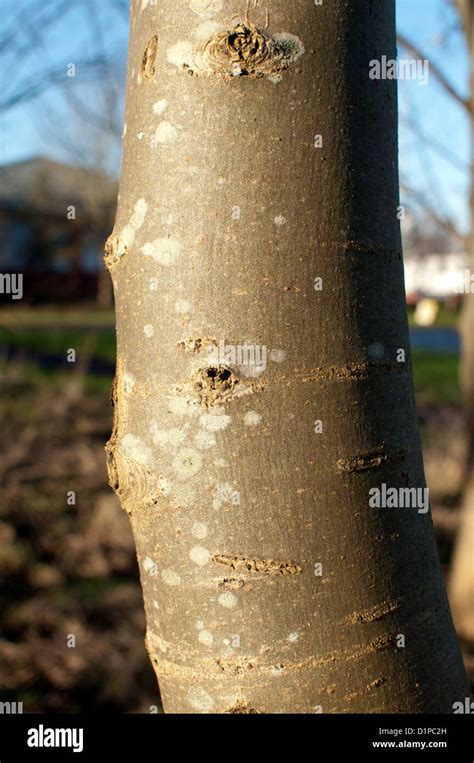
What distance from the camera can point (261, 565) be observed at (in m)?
0.86

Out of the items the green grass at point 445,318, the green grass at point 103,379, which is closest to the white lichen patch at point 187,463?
the green grass at point 103,379

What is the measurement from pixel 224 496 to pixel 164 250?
31 centimetres

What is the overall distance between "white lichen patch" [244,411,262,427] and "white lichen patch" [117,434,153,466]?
5.7 inches

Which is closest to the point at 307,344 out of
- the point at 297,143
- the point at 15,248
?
the point at 297,143

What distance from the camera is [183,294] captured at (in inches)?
34.3

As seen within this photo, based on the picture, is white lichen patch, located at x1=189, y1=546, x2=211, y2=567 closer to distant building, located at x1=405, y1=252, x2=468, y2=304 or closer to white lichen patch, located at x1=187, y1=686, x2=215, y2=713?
white lichen patch, located at x1=187, y1=686, x2=215, y2=713

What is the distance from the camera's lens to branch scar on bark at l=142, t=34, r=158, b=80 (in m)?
0.91

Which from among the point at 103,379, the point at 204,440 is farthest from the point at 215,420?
the point at 103,379

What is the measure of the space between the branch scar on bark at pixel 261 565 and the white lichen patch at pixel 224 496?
0.07 meters

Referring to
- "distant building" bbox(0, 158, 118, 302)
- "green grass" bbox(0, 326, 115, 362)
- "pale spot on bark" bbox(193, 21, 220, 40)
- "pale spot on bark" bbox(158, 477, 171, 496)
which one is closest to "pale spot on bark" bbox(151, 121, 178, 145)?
"pale spot on bark" bbox(193, 21, 220, 40)

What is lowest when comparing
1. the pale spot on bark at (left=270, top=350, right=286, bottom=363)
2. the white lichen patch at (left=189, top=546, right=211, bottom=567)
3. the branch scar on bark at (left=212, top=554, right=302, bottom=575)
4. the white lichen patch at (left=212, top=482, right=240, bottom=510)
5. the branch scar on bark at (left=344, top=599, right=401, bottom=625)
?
the branch scar on bark at (left=344, top=599, right=401, bottom=625)

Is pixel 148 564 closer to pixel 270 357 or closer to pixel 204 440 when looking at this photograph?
pixel 204 440

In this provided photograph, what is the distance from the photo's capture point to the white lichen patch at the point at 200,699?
3.05ft

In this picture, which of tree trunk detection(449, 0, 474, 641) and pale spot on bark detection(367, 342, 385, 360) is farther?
tree trunk detection(449, 0, 474, 641)
